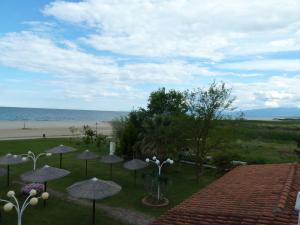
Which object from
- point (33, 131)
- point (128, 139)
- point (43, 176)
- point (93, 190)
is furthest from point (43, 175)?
point (33, 131)

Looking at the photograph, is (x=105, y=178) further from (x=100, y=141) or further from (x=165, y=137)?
(x=100, y=141)

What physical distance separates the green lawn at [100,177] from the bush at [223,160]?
44.6 inches

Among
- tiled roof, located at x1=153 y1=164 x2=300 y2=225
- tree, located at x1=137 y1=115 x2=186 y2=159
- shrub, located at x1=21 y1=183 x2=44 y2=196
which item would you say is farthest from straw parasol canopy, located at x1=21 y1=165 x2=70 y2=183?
tree, located at x1=137 y1=115 x2=186 y2=159

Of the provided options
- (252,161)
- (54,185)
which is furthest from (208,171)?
(54,185)

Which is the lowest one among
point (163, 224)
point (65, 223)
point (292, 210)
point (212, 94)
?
point (65, 223)

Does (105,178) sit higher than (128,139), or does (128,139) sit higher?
(128,139)

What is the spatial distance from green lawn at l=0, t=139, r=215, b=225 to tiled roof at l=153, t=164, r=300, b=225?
25.0 ft

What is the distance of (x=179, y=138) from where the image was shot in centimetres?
2850

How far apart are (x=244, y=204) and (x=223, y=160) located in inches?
774

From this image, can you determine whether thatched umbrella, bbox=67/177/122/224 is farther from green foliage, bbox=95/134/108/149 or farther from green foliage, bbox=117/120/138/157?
green foliage, bbox=95/134/108/149

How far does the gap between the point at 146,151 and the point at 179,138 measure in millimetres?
3293

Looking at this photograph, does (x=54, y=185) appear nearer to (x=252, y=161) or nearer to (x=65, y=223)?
(x=65, y=223)

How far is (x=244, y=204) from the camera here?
31.6ft

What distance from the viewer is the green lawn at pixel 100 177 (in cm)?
1783
